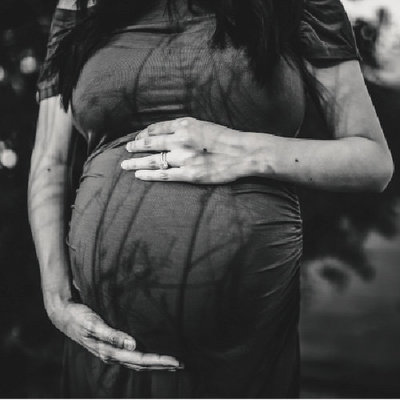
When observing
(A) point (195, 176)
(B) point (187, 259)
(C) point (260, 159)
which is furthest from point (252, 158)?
(B) point (187, 259)

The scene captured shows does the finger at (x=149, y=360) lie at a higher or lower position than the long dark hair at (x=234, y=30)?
lower

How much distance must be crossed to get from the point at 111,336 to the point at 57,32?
0.78 meters

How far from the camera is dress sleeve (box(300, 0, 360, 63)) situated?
112 centimetres

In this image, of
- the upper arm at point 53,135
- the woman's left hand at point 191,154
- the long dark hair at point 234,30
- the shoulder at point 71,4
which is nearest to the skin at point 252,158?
the woman's left hand at point 191,154

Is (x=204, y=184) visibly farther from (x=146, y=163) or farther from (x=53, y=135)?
(x=53, y=135)

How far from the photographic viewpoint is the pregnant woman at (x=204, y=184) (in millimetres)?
1031

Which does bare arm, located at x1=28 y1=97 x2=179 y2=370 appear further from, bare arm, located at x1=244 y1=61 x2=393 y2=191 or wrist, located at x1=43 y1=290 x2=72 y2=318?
bare arm, located at x1=244 y1=61 x2=393 y2=191

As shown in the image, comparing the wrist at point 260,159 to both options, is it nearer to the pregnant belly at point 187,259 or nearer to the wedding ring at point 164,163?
the pregnant belly at point 187,259

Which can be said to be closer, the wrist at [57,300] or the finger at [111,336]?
the finger at [111,336]

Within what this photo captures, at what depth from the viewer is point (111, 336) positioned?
1070 mm

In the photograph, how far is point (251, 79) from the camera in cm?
108

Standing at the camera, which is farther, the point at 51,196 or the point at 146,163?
the point at 51,196

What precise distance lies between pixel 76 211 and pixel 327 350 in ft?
9.06

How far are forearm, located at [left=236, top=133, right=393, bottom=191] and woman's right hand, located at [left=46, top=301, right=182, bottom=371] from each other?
1.39 feet
